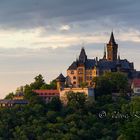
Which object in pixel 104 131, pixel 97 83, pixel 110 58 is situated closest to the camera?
pixel 104 131

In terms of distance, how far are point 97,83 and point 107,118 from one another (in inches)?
397

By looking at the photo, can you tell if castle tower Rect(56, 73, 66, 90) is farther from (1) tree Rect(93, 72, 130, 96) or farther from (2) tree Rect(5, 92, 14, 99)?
(2) tree Rect(5, 92, 14, 99)

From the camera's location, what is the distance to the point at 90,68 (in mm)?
132500

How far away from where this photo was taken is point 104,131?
110 meters

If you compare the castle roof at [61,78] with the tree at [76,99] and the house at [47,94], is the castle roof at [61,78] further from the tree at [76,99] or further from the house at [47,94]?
the tree at [76,99]

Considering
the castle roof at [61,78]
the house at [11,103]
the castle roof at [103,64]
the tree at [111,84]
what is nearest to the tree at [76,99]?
the tree at [111,84]

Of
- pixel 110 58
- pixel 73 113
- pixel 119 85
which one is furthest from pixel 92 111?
pixel 110 58

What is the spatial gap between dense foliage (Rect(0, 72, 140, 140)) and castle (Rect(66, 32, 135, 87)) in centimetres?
787

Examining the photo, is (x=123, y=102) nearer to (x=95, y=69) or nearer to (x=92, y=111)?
(x=92, y=111)

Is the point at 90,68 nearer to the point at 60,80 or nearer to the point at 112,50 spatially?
the point at 60,80

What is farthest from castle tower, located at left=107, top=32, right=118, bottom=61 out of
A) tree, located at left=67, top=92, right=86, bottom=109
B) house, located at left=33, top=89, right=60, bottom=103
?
tree, located at left=67, top=92, right=86, bottom=109

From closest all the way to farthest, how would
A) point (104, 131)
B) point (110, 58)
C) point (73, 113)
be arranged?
point (104, 131) < point (73, 113) < point (110, 58)

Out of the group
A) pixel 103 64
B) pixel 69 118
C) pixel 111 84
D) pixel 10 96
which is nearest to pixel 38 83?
pixel 10 96

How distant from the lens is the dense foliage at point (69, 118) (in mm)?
109812
